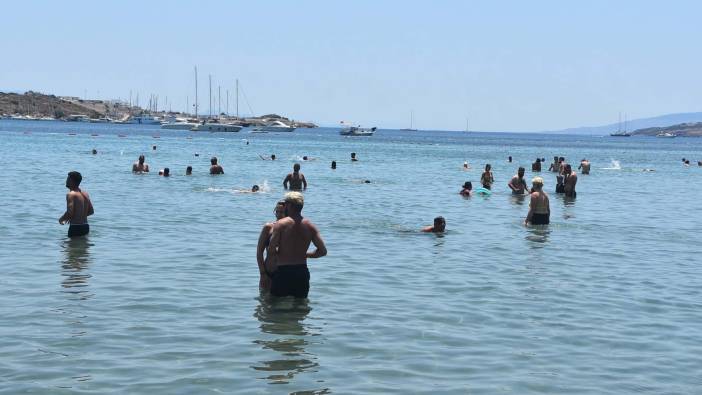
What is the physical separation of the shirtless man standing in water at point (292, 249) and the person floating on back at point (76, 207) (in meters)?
6.77

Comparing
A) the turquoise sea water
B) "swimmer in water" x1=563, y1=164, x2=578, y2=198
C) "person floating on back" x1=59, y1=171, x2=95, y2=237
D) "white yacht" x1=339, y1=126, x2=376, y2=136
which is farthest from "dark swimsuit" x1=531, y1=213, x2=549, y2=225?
"white yacht" x1=339, y1=126, x2=376, y2=136

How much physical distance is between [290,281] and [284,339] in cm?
156

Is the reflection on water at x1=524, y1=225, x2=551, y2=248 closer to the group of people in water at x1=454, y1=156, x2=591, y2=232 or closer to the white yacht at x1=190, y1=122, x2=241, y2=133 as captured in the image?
the group of people in water at x1=454, y1=156, x2=591, y2=232

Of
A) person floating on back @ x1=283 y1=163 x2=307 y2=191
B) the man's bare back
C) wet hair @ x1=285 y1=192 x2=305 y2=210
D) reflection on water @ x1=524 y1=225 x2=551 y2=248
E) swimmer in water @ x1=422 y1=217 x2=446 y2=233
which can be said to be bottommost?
reflection on water @ x1=524 y1=225 x2=551 y2=248

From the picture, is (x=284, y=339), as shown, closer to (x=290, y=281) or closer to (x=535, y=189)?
(x=290, y=281)

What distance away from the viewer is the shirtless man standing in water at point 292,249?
39.2 ft

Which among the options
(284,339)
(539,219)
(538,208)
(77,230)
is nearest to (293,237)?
(284,339)

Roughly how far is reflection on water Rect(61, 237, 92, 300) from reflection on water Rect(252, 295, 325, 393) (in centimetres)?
285

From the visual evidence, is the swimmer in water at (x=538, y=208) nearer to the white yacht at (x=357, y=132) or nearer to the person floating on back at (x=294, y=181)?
the person floating on back at (x=294, y=181)

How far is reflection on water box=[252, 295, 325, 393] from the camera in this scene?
31.8 feet

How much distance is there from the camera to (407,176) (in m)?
49.8

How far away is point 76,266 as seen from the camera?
15.7 m

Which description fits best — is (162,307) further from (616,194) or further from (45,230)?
(616,194)

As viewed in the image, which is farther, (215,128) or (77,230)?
(215,128)
